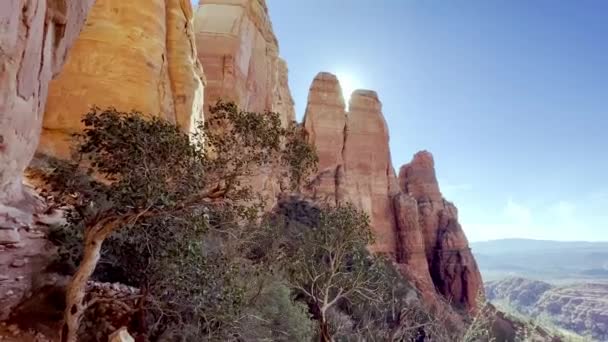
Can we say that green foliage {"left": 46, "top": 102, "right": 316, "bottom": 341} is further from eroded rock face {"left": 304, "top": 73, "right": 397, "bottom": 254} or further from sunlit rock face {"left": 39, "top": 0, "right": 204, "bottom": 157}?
eroded rock face {"left": 304, "top": 73, "right": 397, "bottom": 254}

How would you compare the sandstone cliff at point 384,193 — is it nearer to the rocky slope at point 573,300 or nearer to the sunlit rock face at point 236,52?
the sunlit rock face at point 236,52

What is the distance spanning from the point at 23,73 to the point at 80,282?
398 cm

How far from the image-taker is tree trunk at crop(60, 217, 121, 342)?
6906 millimetres

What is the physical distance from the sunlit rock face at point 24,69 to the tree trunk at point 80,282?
5.86 feet

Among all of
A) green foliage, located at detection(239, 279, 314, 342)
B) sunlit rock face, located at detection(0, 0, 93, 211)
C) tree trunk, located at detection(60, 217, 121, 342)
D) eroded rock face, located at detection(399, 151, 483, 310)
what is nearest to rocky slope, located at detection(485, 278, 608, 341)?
eroded rock face, located at detection(399, 151, 483, 310)

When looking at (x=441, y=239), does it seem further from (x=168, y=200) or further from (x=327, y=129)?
(x=168, y=200)

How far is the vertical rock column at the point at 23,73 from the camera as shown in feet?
18.2

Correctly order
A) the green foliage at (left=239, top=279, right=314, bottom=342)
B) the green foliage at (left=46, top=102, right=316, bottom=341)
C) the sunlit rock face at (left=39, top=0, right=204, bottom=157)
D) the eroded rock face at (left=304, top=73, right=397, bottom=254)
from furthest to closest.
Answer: the eroded rock face at (left=304, top=73, right=397, bottom=254) < the sunlit rock face at (left=39, top=0, right=204, bottom=157) < the green foliage at (left=239, top=279, right=314, bottom=342) < the green foliage at (left=46, top=102, right=316, bottom=341)

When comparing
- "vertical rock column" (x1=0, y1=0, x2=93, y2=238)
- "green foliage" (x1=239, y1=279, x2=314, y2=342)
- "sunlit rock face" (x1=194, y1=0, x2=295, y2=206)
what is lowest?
"green foliage" (x1=239, y1=279, x2=314, y2=342)

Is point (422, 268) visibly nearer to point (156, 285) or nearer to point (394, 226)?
point (394, 226)

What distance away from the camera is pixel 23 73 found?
619 centimetres

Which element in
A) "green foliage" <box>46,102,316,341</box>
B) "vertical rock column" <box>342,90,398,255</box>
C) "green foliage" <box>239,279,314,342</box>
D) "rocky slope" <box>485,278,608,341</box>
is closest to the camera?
"green foliage" <box>46,102,316,341</box>

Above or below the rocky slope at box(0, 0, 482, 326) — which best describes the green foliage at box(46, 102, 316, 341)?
below

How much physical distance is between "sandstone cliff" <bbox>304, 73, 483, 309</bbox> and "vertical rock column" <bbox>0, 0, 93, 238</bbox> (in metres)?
34.4
